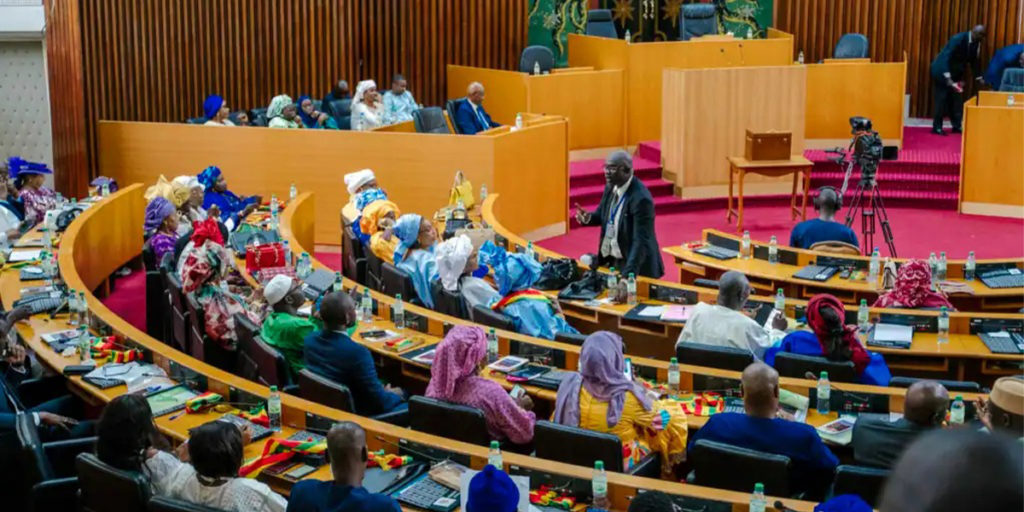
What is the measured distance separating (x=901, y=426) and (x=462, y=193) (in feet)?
21.5

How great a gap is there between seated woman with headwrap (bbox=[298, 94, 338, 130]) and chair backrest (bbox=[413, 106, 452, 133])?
1024mm

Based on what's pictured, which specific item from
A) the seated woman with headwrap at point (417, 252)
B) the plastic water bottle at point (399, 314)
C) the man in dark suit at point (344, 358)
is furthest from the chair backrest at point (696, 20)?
the man in dark suit at point (344, 358)

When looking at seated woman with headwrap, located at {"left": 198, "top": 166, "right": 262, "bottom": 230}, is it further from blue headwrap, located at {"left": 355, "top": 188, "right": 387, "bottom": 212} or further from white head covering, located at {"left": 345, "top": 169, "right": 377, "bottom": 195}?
blue headwrap, located at {"left": 355, "top": 188, "right": 387, "bottom": 212}

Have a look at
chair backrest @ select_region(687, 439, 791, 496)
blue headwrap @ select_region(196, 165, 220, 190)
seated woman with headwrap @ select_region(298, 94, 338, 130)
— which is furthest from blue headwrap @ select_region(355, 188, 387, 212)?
chair backrest @ select_region(687, 439, 791, 496)

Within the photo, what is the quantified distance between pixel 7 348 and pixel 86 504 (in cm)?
193

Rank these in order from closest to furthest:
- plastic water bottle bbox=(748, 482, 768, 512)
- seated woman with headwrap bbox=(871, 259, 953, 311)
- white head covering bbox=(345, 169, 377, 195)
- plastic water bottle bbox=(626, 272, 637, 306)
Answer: plastic water bottle bbox=(748, 482, 768, 512) < seated woman with headwrap bbox=(871, 259, 953, 311) < plastic water bottle bbox=(626, 272, 637, 306) < white head covering bbox=(345, 169, 377, 195)

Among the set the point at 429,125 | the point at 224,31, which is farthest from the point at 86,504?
the point at 224,31

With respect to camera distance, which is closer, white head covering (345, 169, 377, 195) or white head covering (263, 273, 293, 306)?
white head covering (263, 273, 293, 306)

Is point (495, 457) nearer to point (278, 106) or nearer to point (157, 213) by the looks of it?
point (157, 213)

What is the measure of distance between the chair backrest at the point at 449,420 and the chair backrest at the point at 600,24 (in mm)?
12166

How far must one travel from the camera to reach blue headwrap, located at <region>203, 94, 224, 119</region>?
1302 cm

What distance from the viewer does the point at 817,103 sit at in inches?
612

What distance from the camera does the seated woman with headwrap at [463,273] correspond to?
7551 mm

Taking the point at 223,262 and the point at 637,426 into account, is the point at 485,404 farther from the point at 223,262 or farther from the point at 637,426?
the point at 223,262
